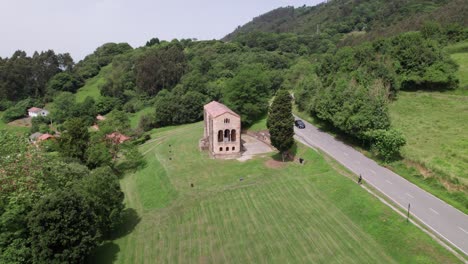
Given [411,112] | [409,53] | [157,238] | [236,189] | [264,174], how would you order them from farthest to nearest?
1. [409,53]
2. [411,112]
3. [264,174]
4. [236,189]
5. [157,238]

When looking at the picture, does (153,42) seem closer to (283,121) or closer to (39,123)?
(39,123)

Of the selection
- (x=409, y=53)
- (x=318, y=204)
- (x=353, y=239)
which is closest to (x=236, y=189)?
(x=318, y=204)

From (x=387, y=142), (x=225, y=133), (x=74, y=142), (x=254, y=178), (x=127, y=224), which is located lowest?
(x=127, y=224)

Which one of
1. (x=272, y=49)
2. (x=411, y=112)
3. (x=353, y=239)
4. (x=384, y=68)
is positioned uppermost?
(x=272, y=49)

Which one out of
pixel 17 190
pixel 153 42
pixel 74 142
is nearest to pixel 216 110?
pixel 74 142

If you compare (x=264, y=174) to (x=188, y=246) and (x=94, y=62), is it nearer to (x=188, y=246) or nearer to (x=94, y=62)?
(x=188, y=246)

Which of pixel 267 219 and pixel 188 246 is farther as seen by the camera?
pixel 267 219
